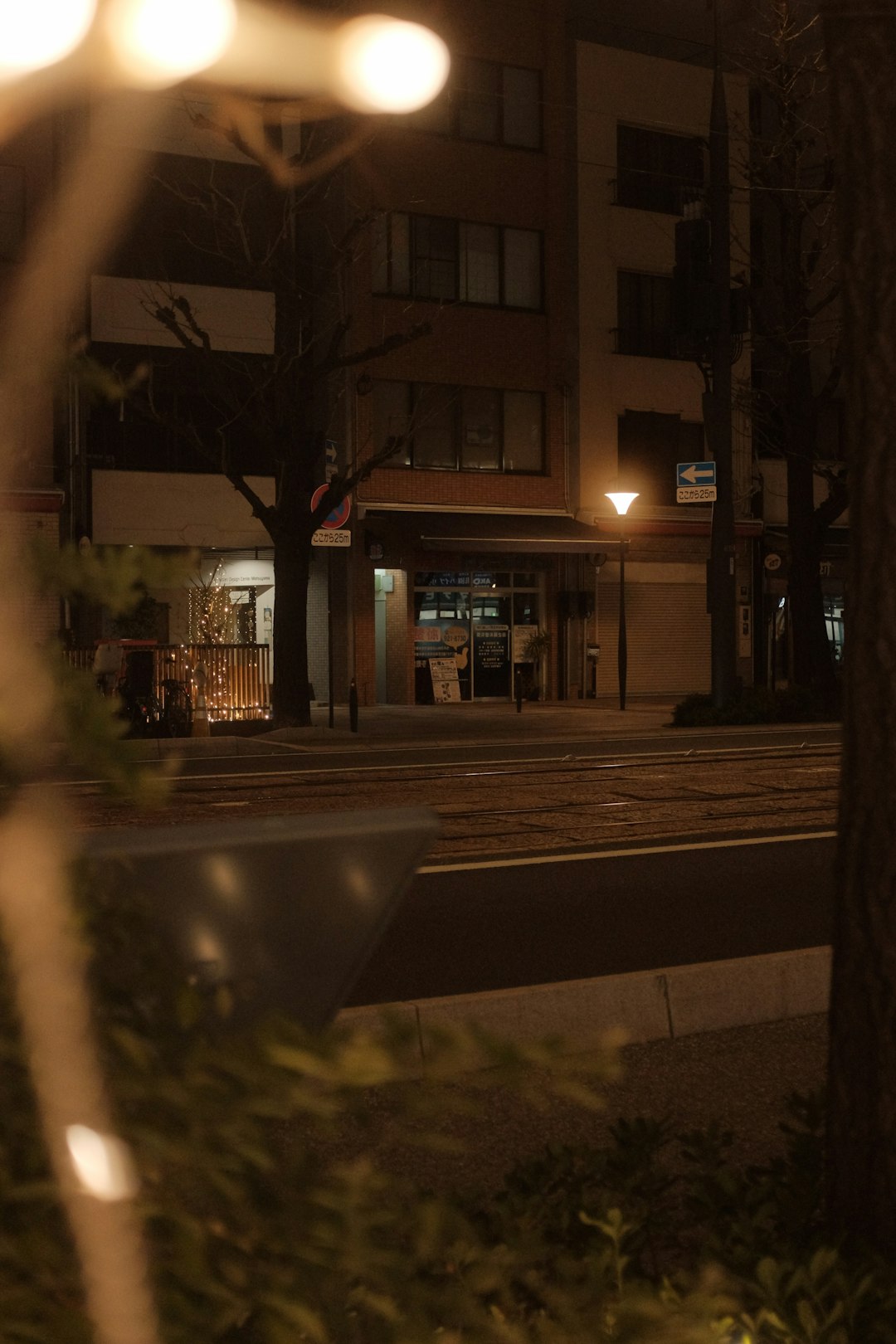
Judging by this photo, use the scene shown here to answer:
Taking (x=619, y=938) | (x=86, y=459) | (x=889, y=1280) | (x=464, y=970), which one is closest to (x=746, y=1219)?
(x=889, y=1280)

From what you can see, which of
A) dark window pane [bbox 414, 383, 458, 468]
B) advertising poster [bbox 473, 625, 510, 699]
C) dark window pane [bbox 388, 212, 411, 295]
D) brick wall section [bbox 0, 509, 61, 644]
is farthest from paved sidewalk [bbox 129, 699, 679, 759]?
brick wall section [bbox 0, 509, 61, 644]

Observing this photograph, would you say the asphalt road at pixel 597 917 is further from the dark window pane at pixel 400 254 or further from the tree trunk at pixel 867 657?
the dark window pane at pixel 400 254

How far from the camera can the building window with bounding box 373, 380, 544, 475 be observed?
3023cm

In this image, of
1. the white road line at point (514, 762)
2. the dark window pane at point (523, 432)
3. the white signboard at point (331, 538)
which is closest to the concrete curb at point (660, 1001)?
the white road line at point (514, 762)

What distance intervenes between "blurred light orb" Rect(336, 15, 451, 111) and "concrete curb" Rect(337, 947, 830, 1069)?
3019mm

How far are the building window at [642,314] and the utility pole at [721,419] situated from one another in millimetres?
9672

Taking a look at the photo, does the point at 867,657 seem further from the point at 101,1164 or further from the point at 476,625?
the point at 476,625

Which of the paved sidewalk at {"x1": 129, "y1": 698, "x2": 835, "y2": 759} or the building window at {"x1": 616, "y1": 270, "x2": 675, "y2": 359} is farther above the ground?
the building window at {"x1": 616, "y1": 270, "x2": 675, "y2": 359}

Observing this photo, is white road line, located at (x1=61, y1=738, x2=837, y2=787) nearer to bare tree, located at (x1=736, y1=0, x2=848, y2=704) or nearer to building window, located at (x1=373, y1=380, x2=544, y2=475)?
bare tree, located at (x1=736, y1=0, x2=848, y2=704)

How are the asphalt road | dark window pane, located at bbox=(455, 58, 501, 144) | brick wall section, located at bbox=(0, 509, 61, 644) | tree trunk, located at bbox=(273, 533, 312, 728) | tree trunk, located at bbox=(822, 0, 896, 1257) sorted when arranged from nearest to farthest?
brick wall section, located at bbox=(0, 509, 61, 644)
tree trunk, located at bbox=(822, 0, 896, 1257)
the asphalt road
tree trunk, located at bbox=(273, 533, 312, 728)
dark window pane, located at bbox=(455, 58, 501, 144)

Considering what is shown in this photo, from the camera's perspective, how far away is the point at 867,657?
125 inches

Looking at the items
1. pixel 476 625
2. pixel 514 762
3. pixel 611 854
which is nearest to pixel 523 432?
pixel 476 625

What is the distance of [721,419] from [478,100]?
38.4 feet

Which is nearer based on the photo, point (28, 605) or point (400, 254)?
point (28, 605)
